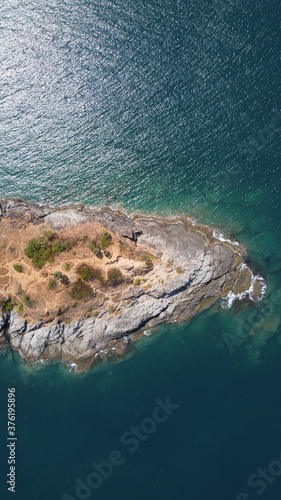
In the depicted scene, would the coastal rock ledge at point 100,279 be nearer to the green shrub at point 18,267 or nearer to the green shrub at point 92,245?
the green shrub at point 18,267

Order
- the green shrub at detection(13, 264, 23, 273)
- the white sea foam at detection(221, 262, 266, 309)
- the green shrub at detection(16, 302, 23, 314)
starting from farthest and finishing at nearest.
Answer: the white sea foam at detection(221, 262, 266, 309), the green shrub at detection(16, 302, 23, 314), the green shrub at detection(13, 264, 23, 273)

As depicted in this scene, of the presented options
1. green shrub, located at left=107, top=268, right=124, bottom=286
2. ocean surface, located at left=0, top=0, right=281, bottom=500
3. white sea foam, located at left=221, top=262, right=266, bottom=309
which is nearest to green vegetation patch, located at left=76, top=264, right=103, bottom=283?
green shrub, located at left=107, top=268, right=124, bottom=286

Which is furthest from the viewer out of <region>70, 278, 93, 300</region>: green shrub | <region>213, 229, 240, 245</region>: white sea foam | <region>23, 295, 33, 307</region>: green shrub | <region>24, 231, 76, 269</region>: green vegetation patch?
<region>213, 229, 240, 245</region>: white sea foam

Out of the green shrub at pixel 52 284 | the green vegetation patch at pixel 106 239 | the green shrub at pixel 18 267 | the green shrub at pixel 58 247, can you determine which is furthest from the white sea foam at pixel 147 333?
the green shrub at pixel 18 267

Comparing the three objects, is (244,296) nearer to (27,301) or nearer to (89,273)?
(89,273)

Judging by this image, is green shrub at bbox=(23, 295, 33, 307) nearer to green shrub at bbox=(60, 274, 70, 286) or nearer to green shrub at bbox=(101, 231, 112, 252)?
green shrub at bbox=(60, 274, 70, 286)

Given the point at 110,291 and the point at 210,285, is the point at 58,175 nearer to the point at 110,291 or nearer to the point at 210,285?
the point at 110,291

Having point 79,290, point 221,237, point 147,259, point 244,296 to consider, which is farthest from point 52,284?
point 244,296
